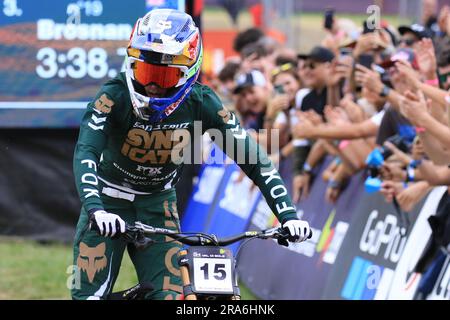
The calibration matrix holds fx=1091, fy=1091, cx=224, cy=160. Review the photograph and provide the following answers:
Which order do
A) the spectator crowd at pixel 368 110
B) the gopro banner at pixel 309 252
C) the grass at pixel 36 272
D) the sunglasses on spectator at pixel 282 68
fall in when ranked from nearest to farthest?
the spectator crowd at pixel 368 110
the gopro banner at pixel 309 252
the grass at pixel 36 272
the sunglasses on spectator at pixel 282 68

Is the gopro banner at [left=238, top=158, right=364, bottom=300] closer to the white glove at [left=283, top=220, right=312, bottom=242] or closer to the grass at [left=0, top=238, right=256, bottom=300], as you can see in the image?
the grass at [left=0, top=238, right=256, bottom=300]

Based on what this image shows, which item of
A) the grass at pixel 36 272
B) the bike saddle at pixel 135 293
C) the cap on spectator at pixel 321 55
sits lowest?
the grass at pixel 36 272

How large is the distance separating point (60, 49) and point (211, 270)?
879 cm

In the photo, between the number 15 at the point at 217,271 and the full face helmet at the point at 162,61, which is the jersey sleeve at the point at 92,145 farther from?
the number 15 at the point at 217,271

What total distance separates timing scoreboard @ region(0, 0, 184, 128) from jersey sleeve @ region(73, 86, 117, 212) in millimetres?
7449

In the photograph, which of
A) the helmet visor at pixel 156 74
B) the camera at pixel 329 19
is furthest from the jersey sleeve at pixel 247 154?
the camera at pixel 329 19

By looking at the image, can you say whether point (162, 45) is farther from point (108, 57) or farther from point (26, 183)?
point (26, 183)

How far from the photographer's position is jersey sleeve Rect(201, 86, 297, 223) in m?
6.20

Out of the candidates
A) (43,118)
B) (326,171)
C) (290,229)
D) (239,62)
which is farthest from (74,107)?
(290,229)

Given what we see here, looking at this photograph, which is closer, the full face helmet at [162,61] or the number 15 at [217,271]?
the number 15 at [217,271]

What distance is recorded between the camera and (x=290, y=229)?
5.78 metres

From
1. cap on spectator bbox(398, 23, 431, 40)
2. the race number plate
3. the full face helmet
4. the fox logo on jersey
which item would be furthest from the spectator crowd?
the race number plate

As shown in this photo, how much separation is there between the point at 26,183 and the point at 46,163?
0.40 meters

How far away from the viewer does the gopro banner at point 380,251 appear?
812 centimetres
